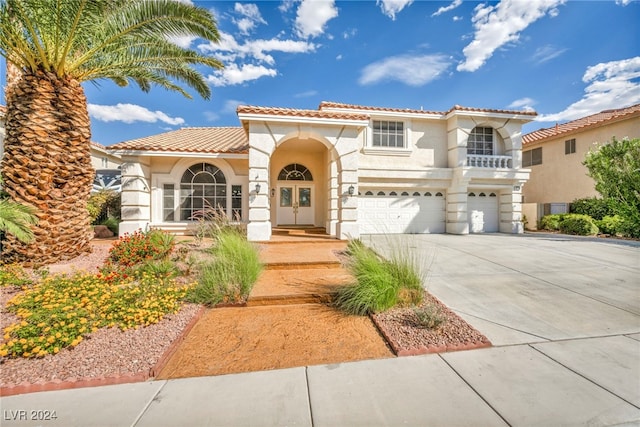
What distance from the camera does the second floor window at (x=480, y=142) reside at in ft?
44.7

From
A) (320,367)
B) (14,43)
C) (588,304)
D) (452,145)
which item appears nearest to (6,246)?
(14,43)

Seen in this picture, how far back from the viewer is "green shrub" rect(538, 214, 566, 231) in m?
14.3

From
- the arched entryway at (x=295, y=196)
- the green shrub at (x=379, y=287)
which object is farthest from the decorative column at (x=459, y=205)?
the green shrub at (x=379, y=287)

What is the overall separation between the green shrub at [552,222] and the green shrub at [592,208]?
131 cm

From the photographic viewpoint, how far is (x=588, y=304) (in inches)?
185

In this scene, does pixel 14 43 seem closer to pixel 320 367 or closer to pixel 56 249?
pixel 56 249

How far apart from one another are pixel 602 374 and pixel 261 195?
28.5 feet

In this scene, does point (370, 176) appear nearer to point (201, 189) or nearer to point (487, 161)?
point (487, 161)

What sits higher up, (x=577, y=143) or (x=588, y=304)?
(x=577, y=143)

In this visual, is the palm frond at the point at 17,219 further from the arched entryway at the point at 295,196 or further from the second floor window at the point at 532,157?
the second floor window at the point at 532,157

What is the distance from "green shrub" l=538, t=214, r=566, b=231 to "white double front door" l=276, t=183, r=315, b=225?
42.2ft

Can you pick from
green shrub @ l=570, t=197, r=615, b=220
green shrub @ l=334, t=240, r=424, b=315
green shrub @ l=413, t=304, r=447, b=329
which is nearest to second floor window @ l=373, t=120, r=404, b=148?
green shrub @ l=334, t=240, r=424, b=315

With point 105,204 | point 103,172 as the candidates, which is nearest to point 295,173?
A: point 105,204

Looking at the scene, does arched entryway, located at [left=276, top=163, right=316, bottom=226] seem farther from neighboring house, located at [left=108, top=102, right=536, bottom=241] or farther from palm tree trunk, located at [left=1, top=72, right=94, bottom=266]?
palm tree trunk, located at [left=1, top=72, right=94, bottom=266]
